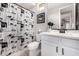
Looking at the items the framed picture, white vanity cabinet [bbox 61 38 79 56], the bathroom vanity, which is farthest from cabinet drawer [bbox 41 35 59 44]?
the framed picture

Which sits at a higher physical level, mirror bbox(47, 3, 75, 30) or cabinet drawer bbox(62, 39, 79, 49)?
mirror bbox(47, 3, 75, 30)

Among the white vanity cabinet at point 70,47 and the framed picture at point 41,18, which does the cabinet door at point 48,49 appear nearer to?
the white vanity cabinet at point 70,47

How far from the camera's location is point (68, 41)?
1.10 metres

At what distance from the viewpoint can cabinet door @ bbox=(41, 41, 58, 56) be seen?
1.30 metres

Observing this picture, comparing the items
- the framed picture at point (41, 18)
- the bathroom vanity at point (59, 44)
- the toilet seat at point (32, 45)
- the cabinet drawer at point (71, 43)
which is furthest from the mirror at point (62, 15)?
the toilet seat at point (32, 45)

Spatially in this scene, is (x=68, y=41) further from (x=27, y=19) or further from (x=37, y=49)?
(x=27, y=19)

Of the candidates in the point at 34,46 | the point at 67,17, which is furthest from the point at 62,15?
the point at 34,46

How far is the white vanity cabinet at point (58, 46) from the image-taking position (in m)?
1.05

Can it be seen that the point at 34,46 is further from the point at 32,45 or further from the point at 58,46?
the point at 58,46

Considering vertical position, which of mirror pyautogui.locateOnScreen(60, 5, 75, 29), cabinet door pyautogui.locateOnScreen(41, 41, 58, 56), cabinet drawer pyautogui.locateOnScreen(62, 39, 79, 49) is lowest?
cabinet door pyautogui.locateOnScreen(41, 41, 58, 56)

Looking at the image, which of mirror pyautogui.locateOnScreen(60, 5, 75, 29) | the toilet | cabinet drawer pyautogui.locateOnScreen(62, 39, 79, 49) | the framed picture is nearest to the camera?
cabinet drawer pyautogui.locateOnScreen(62, 39, 79, 49)

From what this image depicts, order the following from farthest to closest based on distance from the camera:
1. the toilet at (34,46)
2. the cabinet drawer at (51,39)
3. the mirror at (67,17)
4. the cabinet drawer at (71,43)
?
the toilet at (34,46) < the mirror at (67,17) < the cabinet drawer at (51,39) < the cabinet drawer at (71,43)

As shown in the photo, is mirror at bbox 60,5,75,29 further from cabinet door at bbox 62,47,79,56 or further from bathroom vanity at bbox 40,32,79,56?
cabinet door at bbox 62,47,79,56

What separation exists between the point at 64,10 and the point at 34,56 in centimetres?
114
